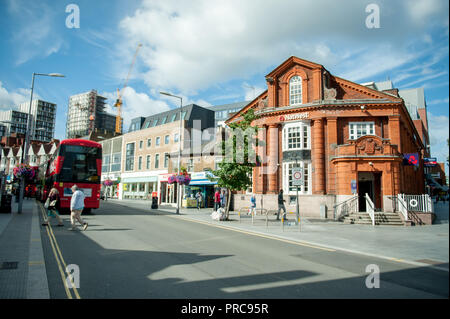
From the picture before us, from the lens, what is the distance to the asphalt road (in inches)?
189

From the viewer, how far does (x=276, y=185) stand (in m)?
23.7

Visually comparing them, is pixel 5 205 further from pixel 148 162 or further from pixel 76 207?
pixel 148 162

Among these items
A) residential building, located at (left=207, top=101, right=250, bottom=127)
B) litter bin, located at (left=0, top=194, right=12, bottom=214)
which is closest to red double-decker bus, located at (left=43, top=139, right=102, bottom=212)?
→ litter bin, located at (left=0, top=194, right=12, bottom=214)

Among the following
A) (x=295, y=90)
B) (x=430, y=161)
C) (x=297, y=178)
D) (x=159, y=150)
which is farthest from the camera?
(x=159, y=150)

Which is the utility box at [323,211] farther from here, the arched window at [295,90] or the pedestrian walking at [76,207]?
the pedestrian walking at [76,207]

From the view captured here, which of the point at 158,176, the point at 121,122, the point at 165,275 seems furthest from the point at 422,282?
the point at 121,122

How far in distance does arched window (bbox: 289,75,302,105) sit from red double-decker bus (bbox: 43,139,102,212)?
15348mm

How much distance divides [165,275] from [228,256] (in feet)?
7.47

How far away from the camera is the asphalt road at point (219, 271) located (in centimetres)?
481

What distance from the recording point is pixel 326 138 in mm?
22328

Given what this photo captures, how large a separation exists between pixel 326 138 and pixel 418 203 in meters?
7.54

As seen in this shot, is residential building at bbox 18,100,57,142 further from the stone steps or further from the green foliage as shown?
the stone steps

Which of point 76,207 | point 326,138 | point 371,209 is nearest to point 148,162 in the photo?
point 326,138
